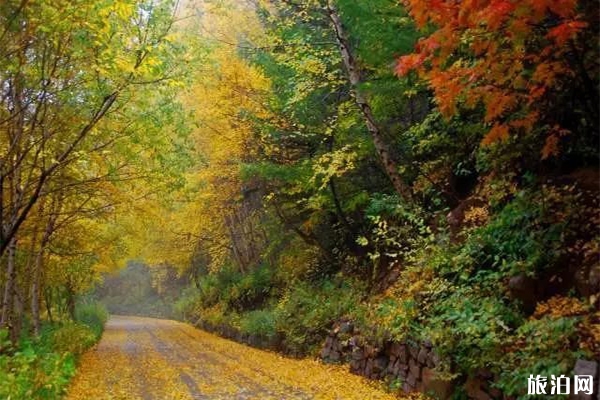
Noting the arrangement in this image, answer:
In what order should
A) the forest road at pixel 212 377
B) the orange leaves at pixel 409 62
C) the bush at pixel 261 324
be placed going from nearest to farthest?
1. the orange leaves at pixel 409 62
2. the forest road at pixel 212 377
3. the bush at pixel 261 324

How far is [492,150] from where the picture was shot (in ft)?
25.2

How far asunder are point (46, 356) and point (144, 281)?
50.2 metres

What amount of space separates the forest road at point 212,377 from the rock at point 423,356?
2.54 ft

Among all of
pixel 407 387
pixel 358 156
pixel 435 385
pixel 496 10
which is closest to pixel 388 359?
pixel 407 387

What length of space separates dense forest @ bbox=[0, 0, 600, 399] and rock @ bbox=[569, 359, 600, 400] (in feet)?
0.44

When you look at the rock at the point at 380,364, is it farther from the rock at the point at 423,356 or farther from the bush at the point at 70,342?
the bush at the point at 70,342

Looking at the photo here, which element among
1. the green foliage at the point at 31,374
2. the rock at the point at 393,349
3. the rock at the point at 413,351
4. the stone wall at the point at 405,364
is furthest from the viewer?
the rock at the point at 393,349

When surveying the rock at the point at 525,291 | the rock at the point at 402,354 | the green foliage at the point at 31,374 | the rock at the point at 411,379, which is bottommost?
the green foliage at the point at 31,374

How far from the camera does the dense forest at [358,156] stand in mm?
5750

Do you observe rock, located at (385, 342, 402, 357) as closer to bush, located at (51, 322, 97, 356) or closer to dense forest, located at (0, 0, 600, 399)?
dense forest, located at (0, 0, 600, 399)

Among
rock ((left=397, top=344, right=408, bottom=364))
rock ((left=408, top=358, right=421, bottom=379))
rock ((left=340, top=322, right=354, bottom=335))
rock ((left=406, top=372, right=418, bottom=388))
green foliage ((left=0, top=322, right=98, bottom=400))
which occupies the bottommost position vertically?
green foliage ((left=0, top=322, right=98, bottom=400))

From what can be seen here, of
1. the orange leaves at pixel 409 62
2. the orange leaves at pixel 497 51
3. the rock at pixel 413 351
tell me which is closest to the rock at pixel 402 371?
the rock at pixel 413 351

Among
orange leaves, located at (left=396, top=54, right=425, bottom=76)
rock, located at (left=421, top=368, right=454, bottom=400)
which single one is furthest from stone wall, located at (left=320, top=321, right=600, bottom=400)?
orange leaves, located at (left=396, top=54, right=425, bottom=76)

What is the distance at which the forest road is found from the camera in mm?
8367
